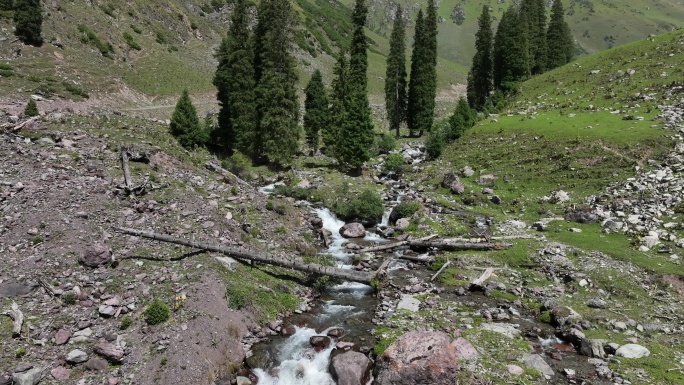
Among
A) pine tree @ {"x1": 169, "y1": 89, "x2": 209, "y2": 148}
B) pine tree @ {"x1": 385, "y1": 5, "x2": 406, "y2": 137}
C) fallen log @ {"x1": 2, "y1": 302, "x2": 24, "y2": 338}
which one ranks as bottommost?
fallen log @ {"x1": 2, "y1": 302, "x2": 24, "y2": 338}

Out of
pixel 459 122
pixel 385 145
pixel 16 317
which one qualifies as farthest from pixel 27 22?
pixel 459 122

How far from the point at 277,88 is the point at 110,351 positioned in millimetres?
36089

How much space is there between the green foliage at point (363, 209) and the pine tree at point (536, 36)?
5659 centimetres

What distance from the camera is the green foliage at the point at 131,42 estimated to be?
258ft

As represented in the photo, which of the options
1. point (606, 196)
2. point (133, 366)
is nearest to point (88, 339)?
point (133, 366)

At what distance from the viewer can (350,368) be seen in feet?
59.5

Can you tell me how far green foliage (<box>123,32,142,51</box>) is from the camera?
258 ft

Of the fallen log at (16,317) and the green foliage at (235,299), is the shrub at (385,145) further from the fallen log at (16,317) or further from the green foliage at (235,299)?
the fallen log at (16,317)

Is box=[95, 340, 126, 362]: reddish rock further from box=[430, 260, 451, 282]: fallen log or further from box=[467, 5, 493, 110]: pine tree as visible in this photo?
box=[467, 5, 493, 110]: pine tree

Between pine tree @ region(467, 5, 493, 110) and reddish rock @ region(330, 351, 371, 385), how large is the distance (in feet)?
218

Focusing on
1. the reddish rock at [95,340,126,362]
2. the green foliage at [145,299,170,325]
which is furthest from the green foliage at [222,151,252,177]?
the reddish rock at [95,340,126,362]

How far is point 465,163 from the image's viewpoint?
5000 centimetres

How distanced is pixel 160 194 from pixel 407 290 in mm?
17639

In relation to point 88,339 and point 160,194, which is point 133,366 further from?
point 160,194
